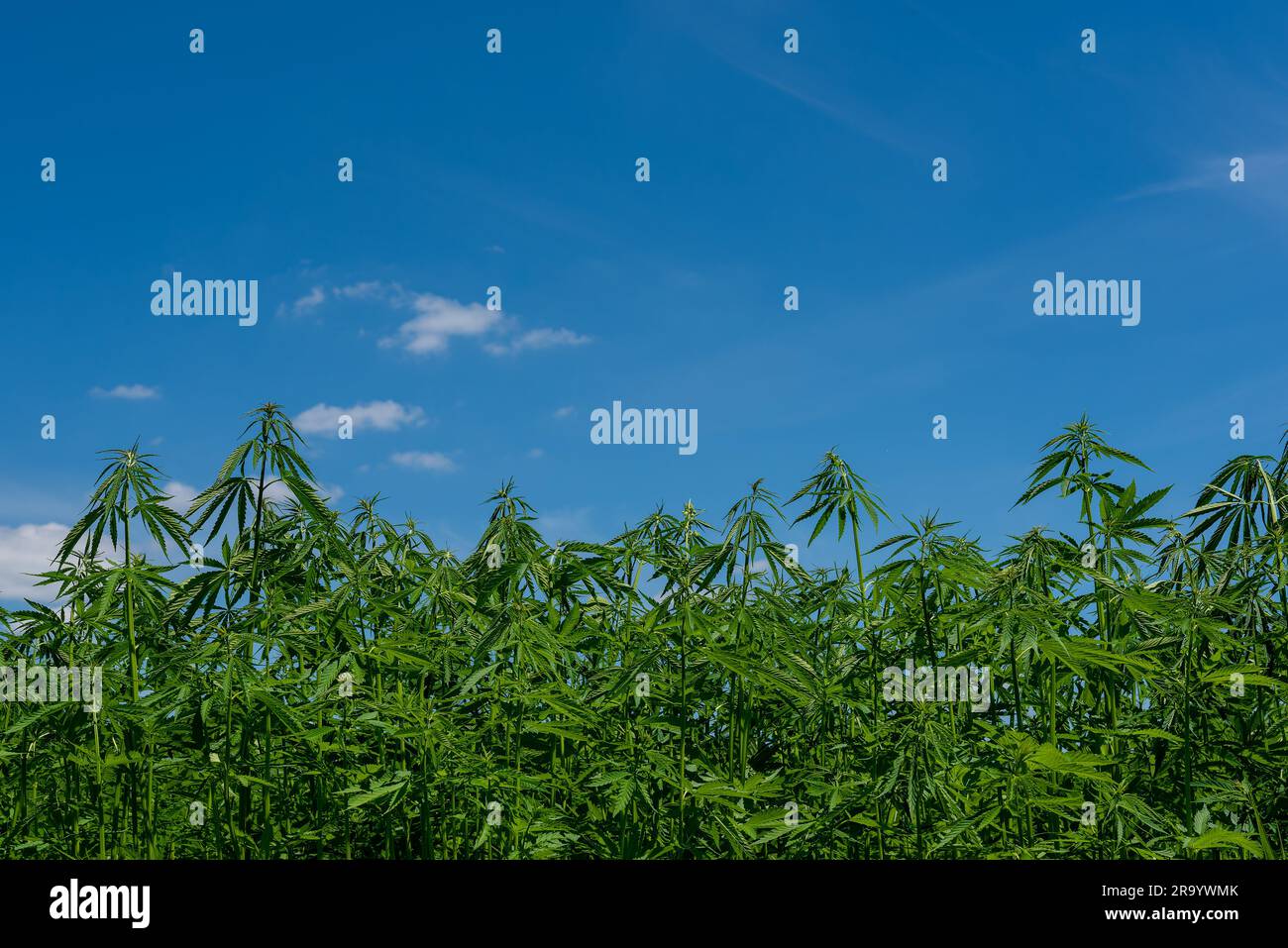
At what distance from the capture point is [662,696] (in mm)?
3961

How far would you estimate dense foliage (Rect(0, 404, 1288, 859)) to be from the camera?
3643 millimetres

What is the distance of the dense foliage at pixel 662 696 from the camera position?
3.64 meters

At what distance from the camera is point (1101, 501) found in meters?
4.28

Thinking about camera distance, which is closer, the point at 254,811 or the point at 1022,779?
the point at 1022,779

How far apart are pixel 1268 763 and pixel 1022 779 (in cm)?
118

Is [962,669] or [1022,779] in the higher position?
[962,669]
